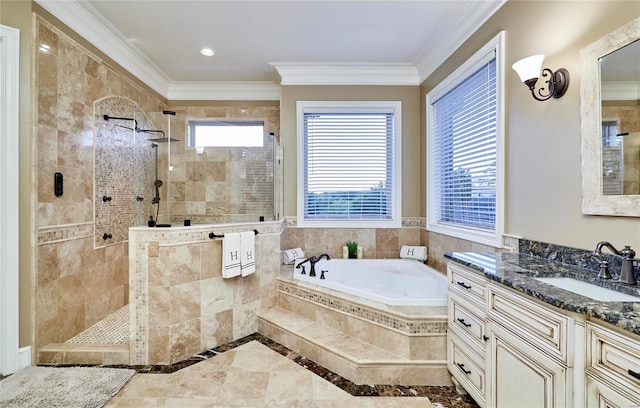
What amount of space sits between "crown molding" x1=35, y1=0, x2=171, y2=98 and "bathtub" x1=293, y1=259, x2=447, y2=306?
280cm

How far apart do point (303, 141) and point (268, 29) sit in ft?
4.08

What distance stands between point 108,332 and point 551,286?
3.19 meters

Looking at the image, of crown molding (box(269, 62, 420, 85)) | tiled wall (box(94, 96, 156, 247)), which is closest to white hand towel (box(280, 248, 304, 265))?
tiled wall (box(94, 96, 156, 247))

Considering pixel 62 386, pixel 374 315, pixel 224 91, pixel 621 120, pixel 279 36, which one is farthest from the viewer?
pixel 224 91

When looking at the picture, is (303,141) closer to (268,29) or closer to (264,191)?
(264,191)

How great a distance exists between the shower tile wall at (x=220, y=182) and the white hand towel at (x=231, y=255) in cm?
36

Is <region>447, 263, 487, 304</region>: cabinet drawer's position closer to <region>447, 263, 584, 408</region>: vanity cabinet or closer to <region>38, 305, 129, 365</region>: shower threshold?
<region>447, 263, 584, 408</region>: vanity cabinet

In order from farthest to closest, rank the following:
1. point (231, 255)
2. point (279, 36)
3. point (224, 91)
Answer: point (224, 91)
point (279, 36)
point (231, 255)

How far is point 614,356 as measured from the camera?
891mm

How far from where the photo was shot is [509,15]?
1.98 m

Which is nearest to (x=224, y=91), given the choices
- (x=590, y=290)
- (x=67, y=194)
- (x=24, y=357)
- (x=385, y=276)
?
(x=67, y=194)

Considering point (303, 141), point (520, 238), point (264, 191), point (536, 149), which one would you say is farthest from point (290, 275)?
point (536, 149)

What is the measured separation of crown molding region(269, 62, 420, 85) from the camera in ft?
10.8

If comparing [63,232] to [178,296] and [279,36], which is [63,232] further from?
[279,36]
